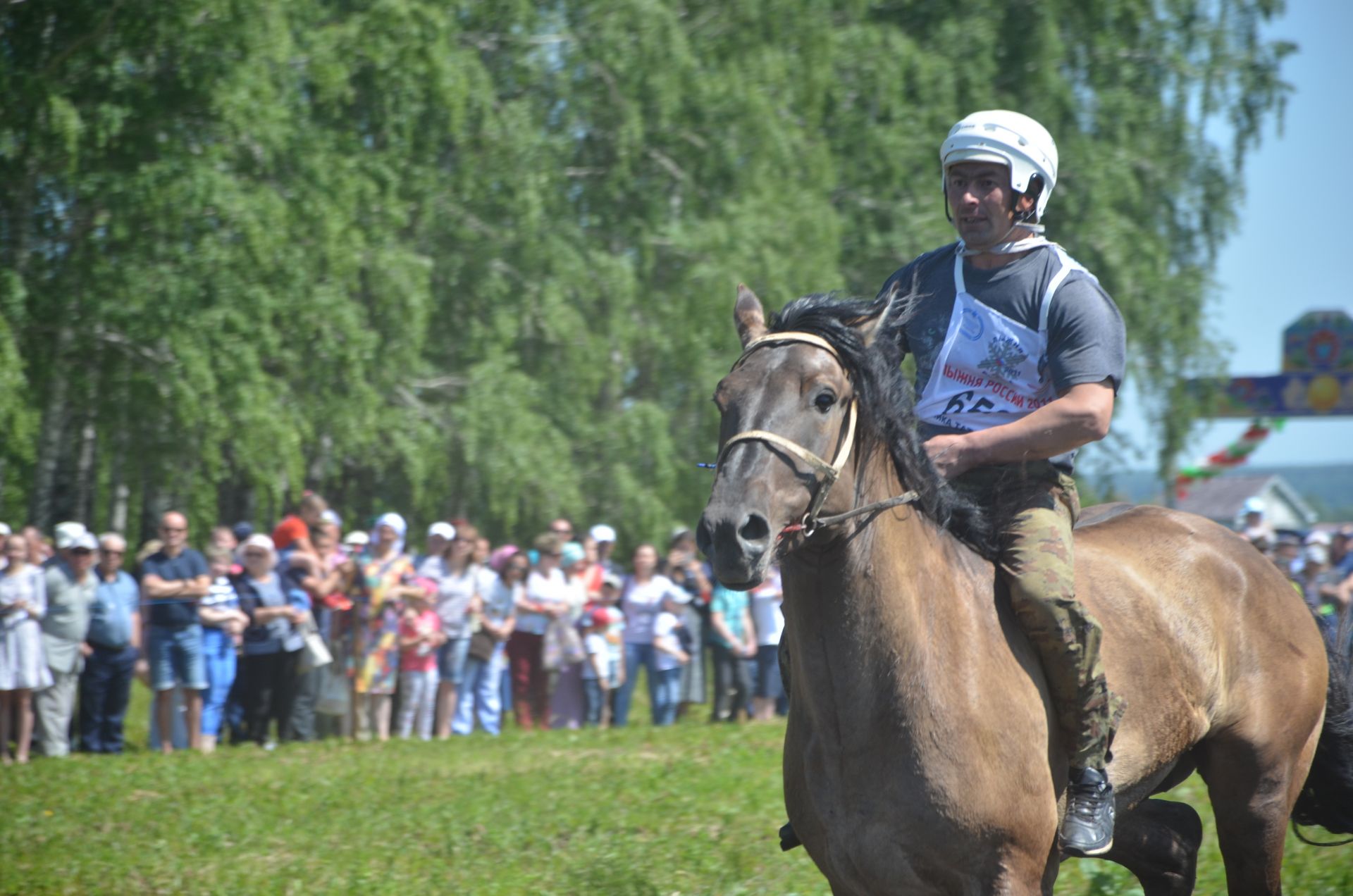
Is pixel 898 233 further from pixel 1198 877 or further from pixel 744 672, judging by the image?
pixel 1198 877

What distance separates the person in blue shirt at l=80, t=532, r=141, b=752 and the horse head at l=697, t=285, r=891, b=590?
32.1 feet

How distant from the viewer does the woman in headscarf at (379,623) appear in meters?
12.9

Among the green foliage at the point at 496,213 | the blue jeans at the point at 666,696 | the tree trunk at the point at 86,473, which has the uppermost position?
the green foliage at the point at 496,213

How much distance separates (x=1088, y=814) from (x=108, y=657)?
10.2 meters

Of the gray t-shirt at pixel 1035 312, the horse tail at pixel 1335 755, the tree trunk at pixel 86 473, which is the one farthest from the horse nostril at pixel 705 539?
the tree trunk at pixel 86 473

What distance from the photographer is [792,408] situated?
3.64 m

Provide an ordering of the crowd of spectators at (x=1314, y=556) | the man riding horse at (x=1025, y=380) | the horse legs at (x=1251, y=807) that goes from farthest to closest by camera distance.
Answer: the crowd of spectators at (x=1314, y=556) → the horse legs at (x=1251, y=807) → the man riding horse at (x=1025, y=380)

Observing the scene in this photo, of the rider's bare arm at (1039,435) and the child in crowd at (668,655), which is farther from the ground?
the rider's bare arm at (1039,435)

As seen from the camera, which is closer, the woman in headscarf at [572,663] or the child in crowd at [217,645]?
the child in crowd at [217,645]

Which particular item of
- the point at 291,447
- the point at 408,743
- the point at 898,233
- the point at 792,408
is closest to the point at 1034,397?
the point at 792,408

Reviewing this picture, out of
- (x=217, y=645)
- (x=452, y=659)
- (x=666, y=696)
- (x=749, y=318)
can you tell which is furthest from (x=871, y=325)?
(x=666, y=696)

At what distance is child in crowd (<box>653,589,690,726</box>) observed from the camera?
14.4 metres

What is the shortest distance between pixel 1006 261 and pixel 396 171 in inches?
633

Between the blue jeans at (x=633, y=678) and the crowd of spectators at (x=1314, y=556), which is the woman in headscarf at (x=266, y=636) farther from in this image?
the crowd of spectators at (x=1314, y=556)
